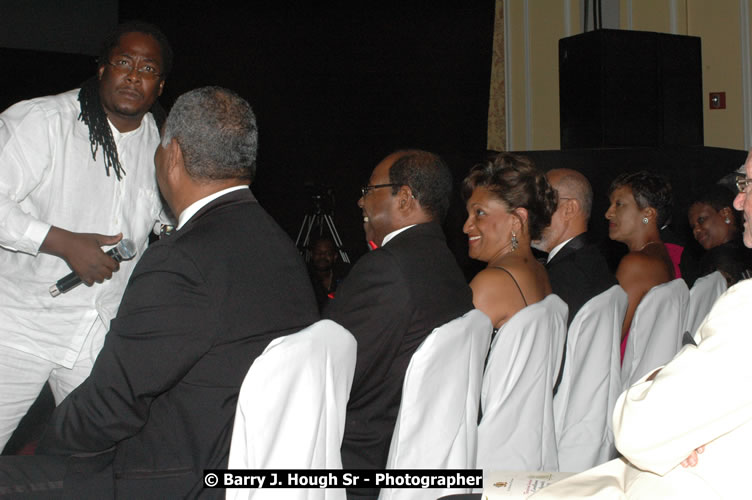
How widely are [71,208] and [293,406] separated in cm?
123

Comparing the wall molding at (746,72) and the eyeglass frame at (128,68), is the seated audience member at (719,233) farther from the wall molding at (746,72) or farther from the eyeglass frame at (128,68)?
the eyeglass frame at (128,68)

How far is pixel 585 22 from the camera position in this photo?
7441mm

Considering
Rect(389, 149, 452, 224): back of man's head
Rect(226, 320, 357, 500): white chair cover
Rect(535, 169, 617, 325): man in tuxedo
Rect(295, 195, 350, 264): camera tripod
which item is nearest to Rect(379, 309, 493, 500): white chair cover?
Rect(226, 320, 357, 500): white chair cover

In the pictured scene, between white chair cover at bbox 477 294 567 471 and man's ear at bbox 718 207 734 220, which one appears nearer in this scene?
white chair cover at bbox 477 294 567 471

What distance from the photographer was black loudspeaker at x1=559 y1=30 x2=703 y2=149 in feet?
20.1

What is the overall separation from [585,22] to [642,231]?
4.30 metres

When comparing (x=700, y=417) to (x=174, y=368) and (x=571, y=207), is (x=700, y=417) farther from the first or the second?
(x=571, y=207)

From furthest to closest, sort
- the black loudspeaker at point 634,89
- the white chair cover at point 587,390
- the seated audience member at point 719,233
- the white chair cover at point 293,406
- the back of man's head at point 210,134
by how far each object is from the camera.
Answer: the black loudspeaker at point 634,89 → the seated audience member at point 719,233 → the white chair cover at point 587,390 → the back of man's head at point 210,134 → the white chair cover at point 293,406

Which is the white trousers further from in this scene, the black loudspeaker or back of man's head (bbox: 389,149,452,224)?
the black loudspeaker

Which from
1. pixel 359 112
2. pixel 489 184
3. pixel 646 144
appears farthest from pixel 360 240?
pixel 489 184

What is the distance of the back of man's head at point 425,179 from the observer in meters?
2.58

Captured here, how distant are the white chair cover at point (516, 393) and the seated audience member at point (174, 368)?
83cm

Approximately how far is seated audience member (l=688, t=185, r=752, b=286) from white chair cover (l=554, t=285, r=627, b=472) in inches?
69.4

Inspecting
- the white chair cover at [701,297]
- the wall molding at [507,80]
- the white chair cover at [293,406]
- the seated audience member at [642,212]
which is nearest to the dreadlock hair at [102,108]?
the white chair cover at [293,406]
